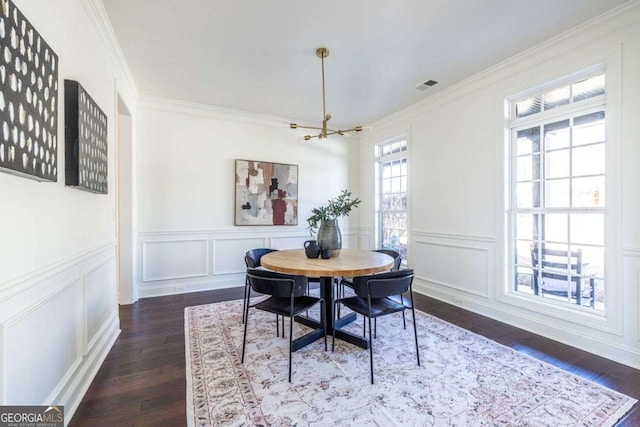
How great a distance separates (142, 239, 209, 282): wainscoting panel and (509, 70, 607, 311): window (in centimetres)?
410

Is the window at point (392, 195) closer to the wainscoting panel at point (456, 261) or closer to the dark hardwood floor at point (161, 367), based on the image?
the wainscoting panel at point (456, 261)

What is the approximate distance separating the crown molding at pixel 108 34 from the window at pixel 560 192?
3965 millimetres

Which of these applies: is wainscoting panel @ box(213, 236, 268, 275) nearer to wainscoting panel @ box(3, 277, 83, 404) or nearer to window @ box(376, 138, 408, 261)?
window @ box(376, 138, 408, 261)

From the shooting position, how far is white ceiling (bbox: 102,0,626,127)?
7.62 feet

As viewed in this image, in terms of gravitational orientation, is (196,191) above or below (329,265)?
above

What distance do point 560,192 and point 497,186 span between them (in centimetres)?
57

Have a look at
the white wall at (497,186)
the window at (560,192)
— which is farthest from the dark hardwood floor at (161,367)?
the window at (560,192)

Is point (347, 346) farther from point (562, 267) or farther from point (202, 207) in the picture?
point (202, 207)

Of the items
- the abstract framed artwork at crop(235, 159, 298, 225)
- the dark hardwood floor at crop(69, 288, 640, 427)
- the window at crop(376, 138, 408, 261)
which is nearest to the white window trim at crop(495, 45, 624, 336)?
the dark hardwood floor at crop(69, 288, 640, 427)

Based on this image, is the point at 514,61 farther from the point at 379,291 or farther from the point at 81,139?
the point at 81,139

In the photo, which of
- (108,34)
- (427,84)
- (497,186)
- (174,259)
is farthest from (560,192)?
(174,259)

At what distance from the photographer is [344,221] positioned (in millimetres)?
5742

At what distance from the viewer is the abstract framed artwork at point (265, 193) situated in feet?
15.3

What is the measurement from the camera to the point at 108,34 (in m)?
2.55
